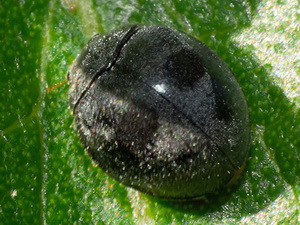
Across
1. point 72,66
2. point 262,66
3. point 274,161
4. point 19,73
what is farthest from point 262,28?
point 19,73

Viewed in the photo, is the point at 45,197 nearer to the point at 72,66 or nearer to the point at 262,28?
the point at 72,66

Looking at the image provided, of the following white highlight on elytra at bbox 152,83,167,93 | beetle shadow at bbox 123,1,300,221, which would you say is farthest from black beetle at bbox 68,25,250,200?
beetle shadow at bbox 123,1,300,221

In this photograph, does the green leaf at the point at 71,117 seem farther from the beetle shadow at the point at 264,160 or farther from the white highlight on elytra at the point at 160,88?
the white highlight on elytra at the point at 160,88

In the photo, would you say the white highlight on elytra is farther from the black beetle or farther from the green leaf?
the green leaf

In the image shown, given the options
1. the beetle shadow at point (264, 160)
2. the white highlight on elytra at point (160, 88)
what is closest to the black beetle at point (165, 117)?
the white highlight on elytra at point (160, 88)

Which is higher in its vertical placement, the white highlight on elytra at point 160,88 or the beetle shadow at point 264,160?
the white highlight on elytra at point 160,88

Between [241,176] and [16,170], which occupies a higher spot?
[241,176]
